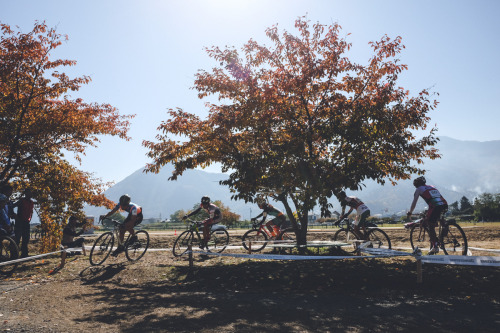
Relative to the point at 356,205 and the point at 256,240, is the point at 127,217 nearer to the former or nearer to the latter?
the point at 256,240

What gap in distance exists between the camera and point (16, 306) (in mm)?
6086

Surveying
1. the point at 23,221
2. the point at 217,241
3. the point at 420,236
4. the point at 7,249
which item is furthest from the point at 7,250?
the point at 420,236

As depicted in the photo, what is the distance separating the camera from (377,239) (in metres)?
10.5

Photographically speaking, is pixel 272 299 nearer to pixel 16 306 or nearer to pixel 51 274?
pixel 16 306

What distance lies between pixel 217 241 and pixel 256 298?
19.3ft

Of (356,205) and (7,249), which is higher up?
(356,205)

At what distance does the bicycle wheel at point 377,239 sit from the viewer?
10406 mm

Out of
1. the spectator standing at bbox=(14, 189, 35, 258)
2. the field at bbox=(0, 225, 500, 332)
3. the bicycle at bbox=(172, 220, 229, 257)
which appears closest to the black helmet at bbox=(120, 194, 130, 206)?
the field at bbox=(0, 225, 500, 332)

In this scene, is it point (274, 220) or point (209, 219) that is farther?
point (274, 220)

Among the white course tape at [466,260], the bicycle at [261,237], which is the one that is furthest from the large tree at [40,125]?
the white course tape at [466,260]

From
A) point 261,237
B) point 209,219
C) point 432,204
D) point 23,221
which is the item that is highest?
point 432,204

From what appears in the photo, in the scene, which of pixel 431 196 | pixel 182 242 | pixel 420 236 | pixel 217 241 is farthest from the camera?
pixel 217 241

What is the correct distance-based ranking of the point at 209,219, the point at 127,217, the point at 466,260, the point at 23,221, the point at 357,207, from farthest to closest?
1. the point at 209,219
2. the point at 23,221
3. the point at 127,217
4. the point at 357,207
5. the point at 466,260

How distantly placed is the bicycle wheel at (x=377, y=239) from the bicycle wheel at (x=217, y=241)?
506cm
